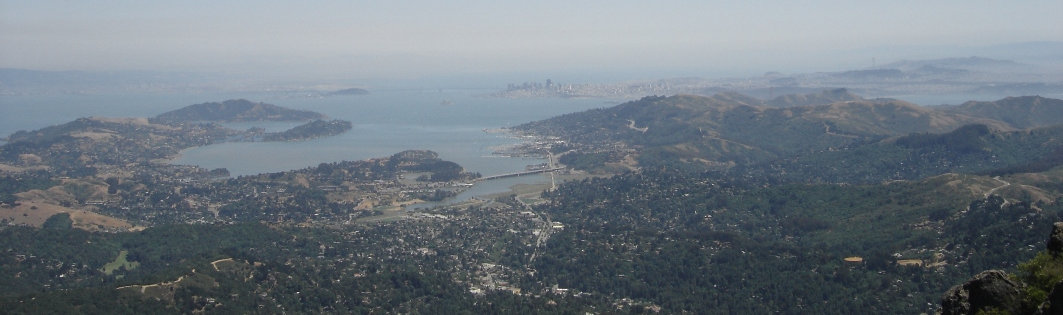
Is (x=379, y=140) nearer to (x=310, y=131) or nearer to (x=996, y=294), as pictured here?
Answer: (x=310, y=131)

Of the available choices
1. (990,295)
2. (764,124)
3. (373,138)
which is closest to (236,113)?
(373,138)

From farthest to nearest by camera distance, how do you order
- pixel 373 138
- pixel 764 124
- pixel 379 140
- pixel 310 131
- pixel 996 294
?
pixel 310 131 < pixel 373 138 < pixel 379 140 < pixel 764 124 < pixel 996 294

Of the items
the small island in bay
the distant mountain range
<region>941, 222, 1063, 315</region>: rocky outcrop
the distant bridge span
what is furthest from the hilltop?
<region>941, 222, 1063, 315</region>: rocky outcrop

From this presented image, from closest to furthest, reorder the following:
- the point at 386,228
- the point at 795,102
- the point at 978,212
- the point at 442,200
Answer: the point at 978,212 < the point at 386,228 < the point at 442,200 < the point at 795,102

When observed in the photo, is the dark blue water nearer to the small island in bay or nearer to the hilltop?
the small island in bay

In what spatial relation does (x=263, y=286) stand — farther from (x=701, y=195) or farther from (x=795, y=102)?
(x=795, y=102)

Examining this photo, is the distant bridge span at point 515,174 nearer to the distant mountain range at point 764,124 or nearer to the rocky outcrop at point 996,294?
the distant mountain range at point 764,124

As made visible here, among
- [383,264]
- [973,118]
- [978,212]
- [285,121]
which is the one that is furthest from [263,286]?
[285,121]

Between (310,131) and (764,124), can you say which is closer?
(764,124)
